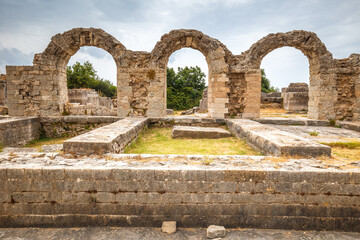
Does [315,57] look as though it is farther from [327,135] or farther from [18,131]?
[18,131]

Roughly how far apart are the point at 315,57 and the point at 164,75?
6.28m

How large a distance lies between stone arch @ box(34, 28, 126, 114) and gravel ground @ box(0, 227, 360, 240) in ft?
23.0

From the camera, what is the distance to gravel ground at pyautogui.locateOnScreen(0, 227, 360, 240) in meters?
3.23

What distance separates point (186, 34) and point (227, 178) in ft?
23.0

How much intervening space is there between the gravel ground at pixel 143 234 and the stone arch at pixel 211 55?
6.38m

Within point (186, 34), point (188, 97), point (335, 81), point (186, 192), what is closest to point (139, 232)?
point (186, 192)

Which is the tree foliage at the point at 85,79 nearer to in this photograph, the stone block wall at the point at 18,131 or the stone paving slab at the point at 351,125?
the stone block wall at the point at 18,131

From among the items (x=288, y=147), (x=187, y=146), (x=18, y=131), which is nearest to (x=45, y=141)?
(x=18, y=131)

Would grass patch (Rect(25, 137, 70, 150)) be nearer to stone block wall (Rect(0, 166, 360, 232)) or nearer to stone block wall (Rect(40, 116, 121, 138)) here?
stone block wall (Rect(40, 116, 121, 138))

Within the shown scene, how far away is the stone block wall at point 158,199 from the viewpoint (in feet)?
11.2

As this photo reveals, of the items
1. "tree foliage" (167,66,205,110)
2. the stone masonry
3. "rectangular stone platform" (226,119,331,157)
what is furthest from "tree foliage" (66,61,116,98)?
"rectangular stone platform" (226,119,331,157)

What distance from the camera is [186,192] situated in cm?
346

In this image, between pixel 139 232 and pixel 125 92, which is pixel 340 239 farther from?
pixel 125 92

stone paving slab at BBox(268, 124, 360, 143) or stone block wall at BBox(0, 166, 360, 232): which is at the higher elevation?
stone paving slab at BBox(268, 124, 360, 143)
